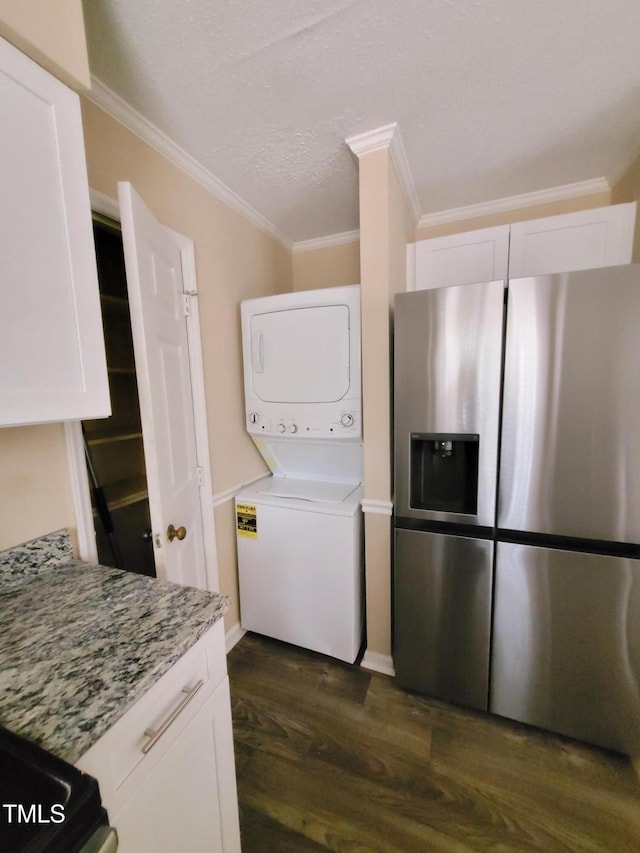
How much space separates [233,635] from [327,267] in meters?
2.51

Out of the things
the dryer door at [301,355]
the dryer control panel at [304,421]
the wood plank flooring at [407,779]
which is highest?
the dryer door at [301,355]

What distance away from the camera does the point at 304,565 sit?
176 centimetres

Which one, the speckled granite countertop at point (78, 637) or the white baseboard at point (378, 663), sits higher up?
the speckled granite countertop at point (78, 637)

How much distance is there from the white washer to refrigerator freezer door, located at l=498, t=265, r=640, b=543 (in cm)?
81

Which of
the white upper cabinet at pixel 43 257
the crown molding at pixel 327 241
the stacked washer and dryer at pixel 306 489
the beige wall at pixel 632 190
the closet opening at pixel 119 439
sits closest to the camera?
the white upper cabinet at pixel 43 257

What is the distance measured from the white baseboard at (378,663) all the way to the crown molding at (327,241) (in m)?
2.55

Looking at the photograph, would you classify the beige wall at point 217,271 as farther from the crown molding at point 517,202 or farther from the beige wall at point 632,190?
the beige wall at point 632,190

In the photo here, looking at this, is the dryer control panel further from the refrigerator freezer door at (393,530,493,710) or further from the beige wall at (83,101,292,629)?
the refrigerator freezer door at (393,530,493,710)

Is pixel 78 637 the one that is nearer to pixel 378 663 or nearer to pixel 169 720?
pixel 169 720

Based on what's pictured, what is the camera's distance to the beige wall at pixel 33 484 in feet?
3.15

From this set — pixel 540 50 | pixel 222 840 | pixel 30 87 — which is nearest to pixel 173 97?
pixel 30 87

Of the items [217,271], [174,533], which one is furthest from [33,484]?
[217,271]

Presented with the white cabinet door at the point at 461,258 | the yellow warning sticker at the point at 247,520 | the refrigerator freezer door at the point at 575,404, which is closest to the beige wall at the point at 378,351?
the white cabinet door at the point at 461,258

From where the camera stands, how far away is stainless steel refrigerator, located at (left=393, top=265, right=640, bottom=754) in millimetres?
1203
